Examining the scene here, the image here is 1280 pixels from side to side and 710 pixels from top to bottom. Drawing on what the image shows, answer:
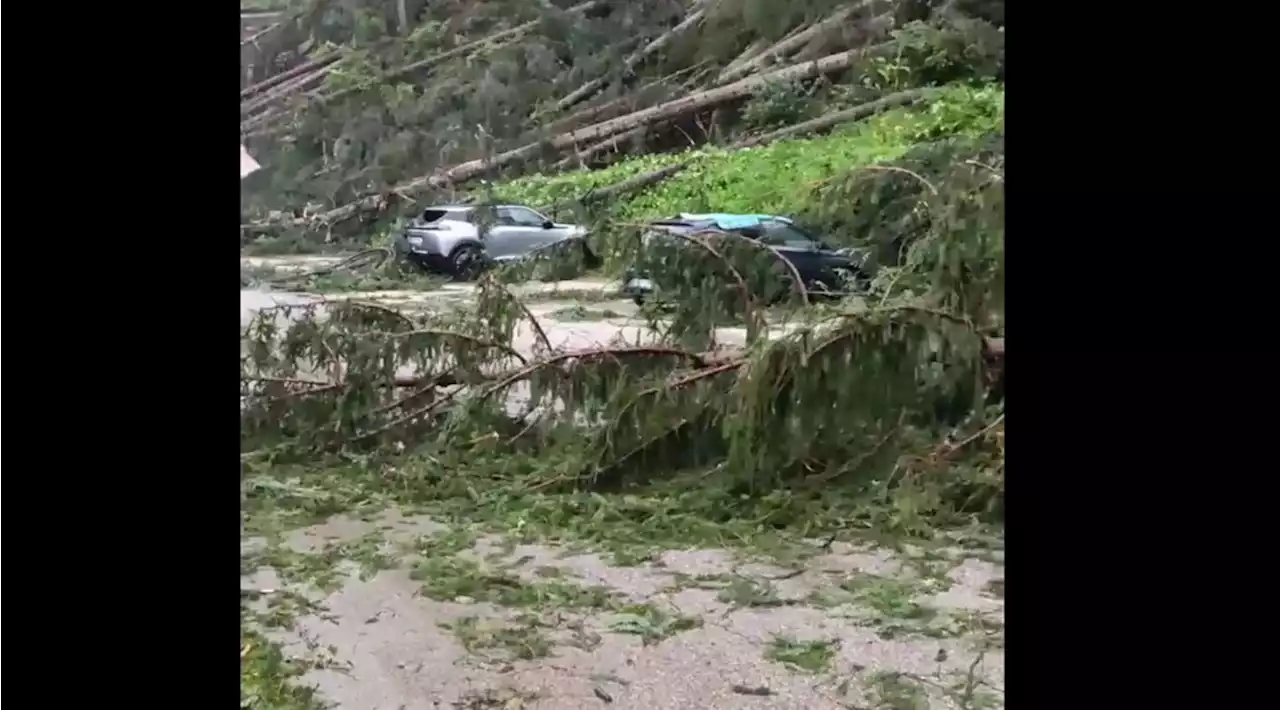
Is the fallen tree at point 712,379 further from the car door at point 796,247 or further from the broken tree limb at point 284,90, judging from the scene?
the broken tree limb at point 284,90

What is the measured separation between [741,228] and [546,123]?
1.30 feet

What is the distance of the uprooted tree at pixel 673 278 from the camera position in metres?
1.85

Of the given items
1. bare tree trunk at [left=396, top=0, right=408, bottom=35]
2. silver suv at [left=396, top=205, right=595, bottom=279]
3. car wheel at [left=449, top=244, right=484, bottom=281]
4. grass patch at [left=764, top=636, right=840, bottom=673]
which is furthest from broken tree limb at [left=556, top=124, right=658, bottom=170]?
grass patch at [left=764, top=636, right=840, bottom=673]

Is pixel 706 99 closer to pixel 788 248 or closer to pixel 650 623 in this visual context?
pixel 788 248

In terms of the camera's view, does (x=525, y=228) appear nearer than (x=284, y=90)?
No

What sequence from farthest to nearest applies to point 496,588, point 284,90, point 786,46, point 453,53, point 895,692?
point 786,46 < point 453,53 < point 496,588 < point 284,90 < point 895,692

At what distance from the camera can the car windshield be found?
2012 millimetres

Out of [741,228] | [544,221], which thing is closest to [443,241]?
[544,221]

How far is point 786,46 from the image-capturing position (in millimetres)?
1994

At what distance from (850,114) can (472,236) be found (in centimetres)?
72

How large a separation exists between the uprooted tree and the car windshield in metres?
0.03

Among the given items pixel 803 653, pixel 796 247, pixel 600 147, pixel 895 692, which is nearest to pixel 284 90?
pixel 600 147

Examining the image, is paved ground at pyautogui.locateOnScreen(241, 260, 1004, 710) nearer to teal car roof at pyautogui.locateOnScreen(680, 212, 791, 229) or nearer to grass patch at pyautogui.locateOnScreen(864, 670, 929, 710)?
grass patch at pyautogui.locateOnScreen(864, 670, 929, 710)
